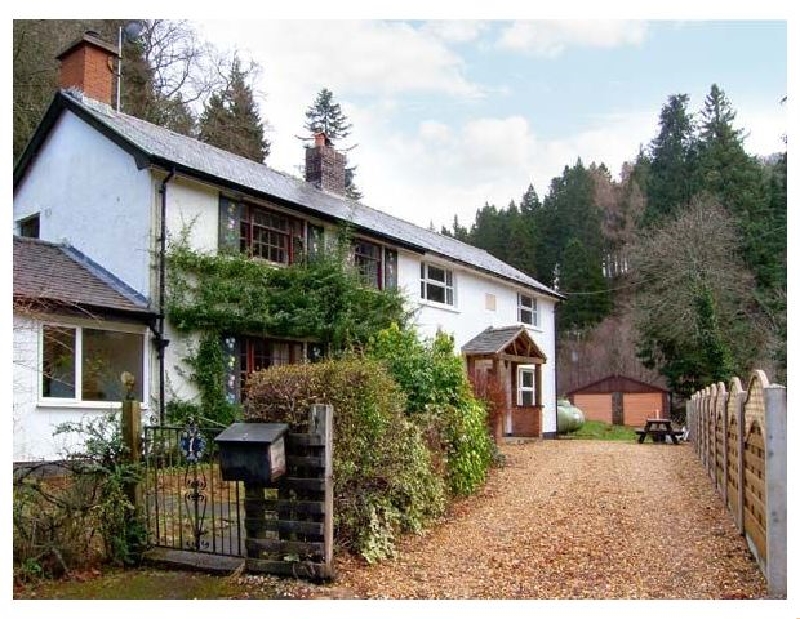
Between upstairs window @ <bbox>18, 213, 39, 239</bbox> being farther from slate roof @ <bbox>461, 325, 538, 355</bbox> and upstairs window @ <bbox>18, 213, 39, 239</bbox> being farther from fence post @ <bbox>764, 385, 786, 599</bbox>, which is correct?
fence post @ <bbox>764, 385, 786, 599</bbox>

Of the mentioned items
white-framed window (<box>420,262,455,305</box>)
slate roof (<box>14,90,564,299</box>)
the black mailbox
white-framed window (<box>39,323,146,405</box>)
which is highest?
→ slate roof (<box>14,90,564,299</box>)

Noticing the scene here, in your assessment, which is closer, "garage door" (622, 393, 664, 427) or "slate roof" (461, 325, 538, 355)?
"slate roof" (461, 325, 538, 355)

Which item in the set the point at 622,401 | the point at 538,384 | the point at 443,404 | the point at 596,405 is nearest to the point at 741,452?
the point at 443,404

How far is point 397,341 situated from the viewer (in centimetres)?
1010

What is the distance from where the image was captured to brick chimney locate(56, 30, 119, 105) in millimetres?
14023

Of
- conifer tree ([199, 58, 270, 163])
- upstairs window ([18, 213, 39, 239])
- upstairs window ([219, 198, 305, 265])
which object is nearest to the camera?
upstairs window ([219, 198, 305, 265])

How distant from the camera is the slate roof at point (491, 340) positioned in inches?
782

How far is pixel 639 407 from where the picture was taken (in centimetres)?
2947

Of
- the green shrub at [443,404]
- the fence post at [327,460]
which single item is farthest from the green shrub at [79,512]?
the green shrub at [443,404]

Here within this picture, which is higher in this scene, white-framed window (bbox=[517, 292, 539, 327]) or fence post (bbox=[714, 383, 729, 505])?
white-framed window (bbox=[517, 292, 539, 327])

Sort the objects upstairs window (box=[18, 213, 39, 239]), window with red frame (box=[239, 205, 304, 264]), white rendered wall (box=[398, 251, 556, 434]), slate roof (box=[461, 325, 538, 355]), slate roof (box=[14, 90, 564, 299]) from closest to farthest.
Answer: slate roof (box=[14, 90, 564, 299]) < window with red frame (box=[239, 205, 304, 264]) < upstairs window (box=[18, 213, 39, 239]) < white rendered wall (box=[398, 251, 556, 434]) < slate roof (box=[461, 325, 538, 355])

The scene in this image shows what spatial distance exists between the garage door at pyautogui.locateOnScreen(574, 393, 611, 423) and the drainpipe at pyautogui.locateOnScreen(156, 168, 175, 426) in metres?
22.6

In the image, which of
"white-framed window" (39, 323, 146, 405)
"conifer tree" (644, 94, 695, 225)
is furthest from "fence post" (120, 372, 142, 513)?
"conifer tree" (644, 94, 695, 225)

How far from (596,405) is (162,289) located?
2304 cm
